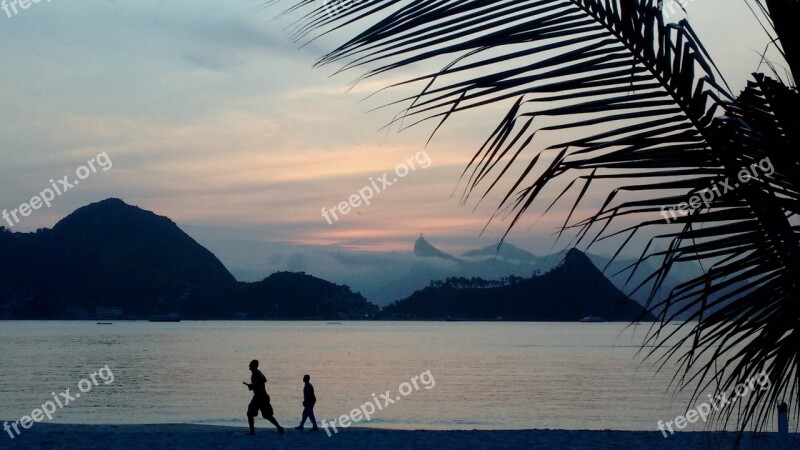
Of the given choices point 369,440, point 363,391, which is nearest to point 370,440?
point 369,440

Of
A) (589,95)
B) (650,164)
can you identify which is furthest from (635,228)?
(589,95)

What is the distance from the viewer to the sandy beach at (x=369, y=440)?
20.9 m

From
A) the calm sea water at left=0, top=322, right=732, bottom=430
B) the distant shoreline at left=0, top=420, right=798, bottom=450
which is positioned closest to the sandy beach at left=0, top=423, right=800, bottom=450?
the distant shoreline at left=0, top=420, right=798, bottom=450

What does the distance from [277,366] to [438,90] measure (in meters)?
84.1

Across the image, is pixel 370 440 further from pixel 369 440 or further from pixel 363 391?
pixel 363 391

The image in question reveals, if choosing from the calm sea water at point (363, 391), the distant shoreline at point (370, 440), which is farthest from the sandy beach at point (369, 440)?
the calm sea water at point (363, 391)

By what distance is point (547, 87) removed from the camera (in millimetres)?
1828

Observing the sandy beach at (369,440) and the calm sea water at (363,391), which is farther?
the calm sea water at (363,391)

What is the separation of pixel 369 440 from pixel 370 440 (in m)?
0.03

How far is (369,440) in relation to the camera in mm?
23266

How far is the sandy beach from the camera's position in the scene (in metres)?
20.9

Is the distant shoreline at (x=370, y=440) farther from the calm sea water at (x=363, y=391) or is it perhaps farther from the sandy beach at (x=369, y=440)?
the calm sea water at (x=363, y=391)

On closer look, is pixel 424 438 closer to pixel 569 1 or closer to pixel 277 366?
pixel 569 1

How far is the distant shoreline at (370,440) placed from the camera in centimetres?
2100
